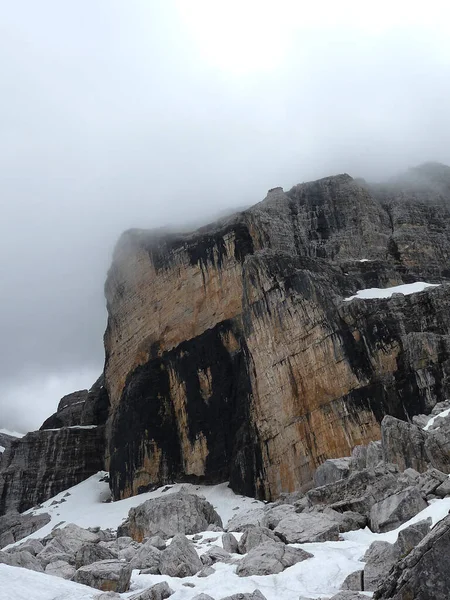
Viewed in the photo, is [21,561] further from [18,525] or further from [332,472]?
[18,525]

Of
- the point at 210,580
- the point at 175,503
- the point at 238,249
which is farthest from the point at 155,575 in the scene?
the point at 238,249

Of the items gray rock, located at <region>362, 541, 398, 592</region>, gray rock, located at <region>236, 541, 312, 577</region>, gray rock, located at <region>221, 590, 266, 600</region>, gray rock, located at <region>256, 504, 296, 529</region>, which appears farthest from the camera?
gray rock, located at <region>256, 504, 296, 529</region>

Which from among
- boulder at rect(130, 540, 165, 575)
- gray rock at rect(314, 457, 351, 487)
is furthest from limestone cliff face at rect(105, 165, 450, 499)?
boulder at rect(130, 540, 165, 575)

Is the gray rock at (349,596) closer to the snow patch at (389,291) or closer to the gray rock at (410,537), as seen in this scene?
the gray rock at (410,537)

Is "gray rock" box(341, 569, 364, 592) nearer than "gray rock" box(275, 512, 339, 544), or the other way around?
"gray rock" box(341, 569, 364, 592)

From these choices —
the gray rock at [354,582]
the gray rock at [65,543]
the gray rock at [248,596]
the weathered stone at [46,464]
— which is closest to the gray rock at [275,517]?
the gray rock at [65,543]

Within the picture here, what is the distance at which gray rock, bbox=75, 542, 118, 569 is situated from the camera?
36.9 ft

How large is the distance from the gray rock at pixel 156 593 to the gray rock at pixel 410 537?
11.8 ft

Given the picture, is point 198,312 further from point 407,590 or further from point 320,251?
point 407,590

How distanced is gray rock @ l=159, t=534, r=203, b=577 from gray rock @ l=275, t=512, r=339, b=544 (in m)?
2.29

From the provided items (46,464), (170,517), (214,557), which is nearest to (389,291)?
(170,517)

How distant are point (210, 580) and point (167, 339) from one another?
5596cm

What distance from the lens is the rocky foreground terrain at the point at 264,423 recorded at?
972cm

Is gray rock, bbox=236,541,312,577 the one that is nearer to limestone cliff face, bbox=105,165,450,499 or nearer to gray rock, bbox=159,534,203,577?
gray rock, bbox=159,534,203,577
